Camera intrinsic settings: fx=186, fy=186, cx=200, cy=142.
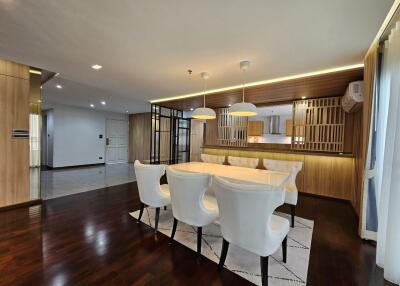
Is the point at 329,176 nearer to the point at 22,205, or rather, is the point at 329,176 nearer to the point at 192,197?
the point at 192,197

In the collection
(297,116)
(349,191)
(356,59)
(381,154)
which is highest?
(356,59)

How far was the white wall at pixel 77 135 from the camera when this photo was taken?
753 cm

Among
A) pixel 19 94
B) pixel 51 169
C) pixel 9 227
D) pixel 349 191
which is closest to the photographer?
pixel 9 227

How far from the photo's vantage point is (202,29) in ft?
7.07

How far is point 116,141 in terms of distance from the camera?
985 centimetres

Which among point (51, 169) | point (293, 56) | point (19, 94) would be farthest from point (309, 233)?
point (51, 169)

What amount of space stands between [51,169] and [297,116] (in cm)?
895

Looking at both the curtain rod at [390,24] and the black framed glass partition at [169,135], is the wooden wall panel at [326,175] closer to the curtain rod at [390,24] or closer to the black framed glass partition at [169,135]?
the curtain rod at [390,24]

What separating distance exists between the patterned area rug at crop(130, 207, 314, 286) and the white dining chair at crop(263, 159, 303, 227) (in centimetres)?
42

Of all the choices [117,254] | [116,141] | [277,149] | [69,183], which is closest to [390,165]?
[277,149]

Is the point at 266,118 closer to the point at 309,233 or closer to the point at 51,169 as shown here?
the point at 309,233

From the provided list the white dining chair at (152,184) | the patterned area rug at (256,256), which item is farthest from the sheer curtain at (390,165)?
the white dining chair at (152,184)

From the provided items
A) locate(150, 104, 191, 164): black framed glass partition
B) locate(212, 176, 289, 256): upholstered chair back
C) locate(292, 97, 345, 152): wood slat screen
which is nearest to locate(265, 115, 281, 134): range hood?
locate(292, 97, 345, 152): wood slat screen

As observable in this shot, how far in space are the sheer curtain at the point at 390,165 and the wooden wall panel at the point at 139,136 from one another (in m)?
8.79
